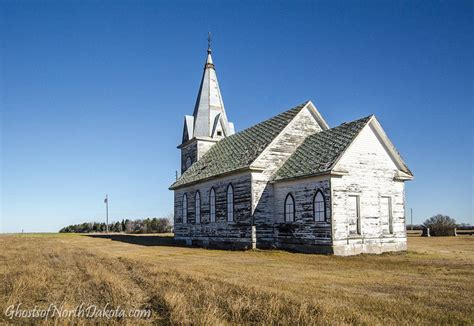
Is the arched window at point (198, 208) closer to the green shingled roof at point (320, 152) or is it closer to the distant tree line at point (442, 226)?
the green shingled roof at point (320, 152)

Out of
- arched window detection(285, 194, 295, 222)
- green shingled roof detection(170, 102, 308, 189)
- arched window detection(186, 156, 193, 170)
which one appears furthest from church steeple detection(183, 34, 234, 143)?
arched window detection(285, 194, 295, 222)

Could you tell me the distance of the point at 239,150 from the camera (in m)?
31.4

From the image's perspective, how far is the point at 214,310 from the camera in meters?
7.26

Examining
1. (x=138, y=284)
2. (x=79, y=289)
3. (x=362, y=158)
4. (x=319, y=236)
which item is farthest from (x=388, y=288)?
(x=362, y=158)

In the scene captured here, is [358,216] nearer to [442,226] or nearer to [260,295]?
[260,295]

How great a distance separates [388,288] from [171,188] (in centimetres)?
2994

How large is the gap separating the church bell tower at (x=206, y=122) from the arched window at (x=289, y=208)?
1759 centimetres

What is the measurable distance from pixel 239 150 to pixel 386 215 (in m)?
12.0

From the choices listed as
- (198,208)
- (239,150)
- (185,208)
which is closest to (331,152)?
(239,150)

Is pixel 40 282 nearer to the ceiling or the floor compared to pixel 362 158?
nearer to the floor

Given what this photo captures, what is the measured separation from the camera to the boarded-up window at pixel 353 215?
22453 mm

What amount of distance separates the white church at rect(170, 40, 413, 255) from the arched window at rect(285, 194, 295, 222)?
2.4 inches

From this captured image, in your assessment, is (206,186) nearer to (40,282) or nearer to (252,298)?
(40,282)

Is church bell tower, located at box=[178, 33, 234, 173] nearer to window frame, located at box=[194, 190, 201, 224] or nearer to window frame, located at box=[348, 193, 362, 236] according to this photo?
window frame, located at box=[194, 190, 201, 224]
